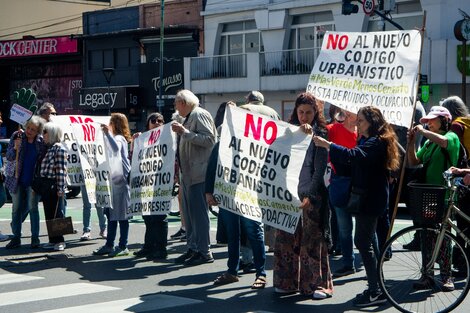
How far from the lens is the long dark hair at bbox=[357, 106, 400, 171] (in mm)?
8250

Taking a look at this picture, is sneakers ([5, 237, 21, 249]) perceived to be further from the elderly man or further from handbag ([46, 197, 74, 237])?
the elderly man

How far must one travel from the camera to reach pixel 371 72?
9422 mm

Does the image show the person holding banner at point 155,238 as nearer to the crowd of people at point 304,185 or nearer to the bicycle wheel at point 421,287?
the crowd of people at point 304,185

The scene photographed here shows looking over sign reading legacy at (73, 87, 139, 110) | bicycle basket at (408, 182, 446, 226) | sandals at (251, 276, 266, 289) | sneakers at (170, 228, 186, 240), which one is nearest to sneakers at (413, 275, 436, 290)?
bicycle basket at (408, 182, 446, 226)

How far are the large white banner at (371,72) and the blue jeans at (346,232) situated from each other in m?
1.25

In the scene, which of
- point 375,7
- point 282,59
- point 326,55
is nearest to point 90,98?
point 282,59

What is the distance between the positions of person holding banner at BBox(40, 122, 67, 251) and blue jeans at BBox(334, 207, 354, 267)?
4.04 meters

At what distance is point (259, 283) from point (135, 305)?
1.44m

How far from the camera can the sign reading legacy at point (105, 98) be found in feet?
149

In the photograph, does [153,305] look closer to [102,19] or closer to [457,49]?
[457,49]

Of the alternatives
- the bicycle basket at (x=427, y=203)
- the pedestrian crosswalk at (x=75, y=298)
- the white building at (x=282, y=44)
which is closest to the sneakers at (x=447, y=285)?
the bicycle basket at (x=427, y=203)

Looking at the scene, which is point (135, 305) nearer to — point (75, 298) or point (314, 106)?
point (75, 298)

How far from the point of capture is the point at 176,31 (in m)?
43.4

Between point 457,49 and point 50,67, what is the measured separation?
88.6 feet
